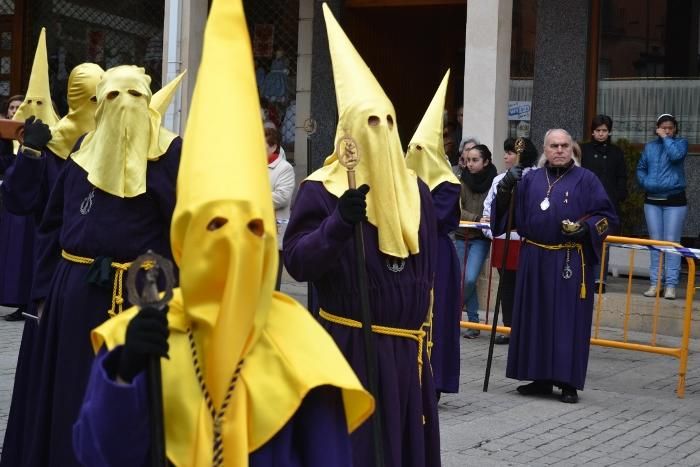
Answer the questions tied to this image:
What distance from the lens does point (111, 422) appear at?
10.3 feet

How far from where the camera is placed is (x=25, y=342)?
581 centimetres

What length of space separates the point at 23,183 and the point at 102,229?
90 cm

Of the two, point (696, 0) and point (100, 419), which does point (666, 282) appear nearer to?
point (696, 0)

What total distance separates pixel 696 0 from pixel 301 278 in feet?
32.5

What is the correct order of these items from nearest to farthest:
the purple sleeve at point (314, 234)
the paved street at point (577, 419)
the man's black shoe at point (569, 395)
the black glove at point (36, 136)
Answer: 1. the purple sleeve at point (314, 234)
2. the black glove at point (36, 136)
3. the paved street at point (577, 419)
4. the man's black shoe at point (569, 395)

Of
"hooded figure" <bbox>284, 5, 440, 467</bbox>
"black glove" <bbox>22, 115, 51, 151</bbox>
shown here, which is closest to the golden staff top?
"hooded figure" <bbox>284, 5, 440, 467</bbox>

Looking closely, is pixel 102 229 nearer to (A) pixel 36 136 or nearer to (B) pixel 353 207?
(A) pixel 36 136

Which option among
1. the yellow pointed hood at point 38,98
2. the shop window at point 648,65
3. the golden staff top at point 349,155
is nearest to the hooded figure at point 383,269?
the golden staff top at point 349,155

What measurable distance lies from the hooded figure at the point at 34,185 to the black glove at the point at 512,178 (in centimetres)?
327

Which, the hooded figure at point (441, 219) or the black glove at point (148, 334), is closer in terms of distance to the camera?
the black glove at point (148, 334)

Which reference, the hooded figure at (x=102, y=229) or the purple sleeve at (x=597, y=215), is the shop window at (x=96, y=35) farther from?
the hooded figure at (x=102, y=229)

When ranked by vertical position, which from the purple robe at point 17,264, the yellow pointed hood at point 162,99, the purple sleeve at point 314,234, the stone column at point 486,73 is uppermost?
the stone column at point 486,73

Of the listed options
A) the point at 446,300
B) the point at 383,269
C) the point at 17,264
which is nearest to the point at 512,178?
the point at 446,300

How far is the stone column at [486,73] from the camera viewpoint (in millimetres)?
12641
